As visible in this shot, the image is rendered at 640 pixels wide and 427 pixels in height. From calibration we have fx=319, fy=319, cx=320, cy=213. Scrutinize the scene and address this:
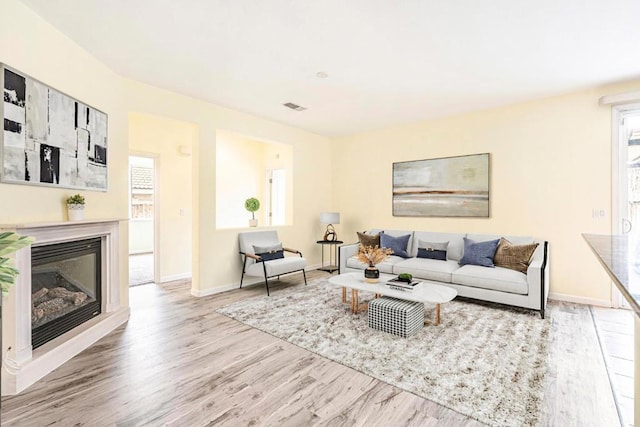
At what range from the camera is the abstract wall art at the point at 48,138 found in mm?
2324

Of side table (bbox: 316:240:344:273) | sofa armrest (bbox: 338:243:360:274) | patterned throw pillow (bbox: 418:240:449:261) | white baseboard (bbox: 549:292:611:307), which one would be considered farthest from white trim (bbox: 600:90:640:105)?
side table (bbox: 316:240:344:273)

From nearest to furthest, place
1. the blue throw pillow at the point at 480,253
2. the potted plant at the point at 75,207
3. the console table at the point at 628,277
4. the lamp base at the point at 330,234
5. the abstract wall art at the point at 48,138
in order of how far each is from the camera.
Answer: the console table at the point at 628,277, the abstract wall art at the point at 48,138, the potted plant at the point at 75,207, the blue throw pillow at the point at 480,253, the lamp base at the point at 330,234

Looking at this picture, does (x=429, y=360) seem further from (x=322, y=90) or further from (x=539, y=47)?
(x=322, y=90)

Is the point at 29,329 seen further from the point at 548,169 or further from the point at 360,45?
the point at 548,169

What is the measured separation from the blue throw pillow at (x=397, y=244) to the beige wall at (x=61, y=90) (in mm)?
3698

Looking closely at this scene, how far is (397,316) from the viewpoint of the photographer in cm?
304

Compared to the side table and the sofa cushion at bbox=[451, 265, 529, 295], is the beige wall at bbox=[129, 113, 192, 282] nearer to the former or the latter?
the side table

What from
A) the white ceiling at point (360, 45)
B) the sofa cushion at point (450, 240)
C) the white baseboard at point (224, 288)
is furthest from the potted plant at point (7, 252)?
the sofa cushion at point (450, 240)

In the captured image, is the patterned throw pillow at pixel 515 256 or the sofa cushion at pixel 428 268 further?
the sofa cushion at pixel 428 268

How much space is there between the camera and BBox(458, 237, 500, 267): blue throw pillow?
423 cm

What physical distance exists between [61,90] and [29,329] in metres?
1.98

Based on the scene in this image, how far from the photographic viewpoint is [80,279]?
304 centimetres

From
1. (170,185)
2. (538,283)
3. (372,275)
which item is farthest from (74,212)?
(538,283)

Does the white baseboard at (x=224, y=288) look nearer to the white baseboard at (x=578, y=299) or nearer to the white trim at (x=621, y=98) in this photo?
the white baseboard at (x=578, y=299)
